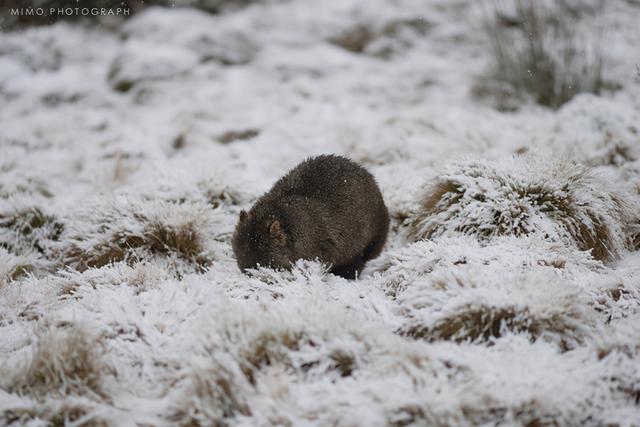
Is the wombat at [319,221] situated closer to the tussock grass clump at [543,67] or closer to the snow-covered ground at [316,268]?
the snow-covered ground at [316,268]

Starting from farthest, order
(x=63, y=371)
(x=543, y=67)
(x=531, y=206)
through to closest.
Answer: (x=543, y=67) → (x=531, y=206) → (x=63, y=371)

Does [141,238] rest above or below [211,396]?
below

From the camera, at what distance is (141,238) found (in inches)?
166

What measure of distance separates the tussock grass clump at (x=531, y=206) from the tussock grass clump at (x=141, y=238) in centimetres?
191

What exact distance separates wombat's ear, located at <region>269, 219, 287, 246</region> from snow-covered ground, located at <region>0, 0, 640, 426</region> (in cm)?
22

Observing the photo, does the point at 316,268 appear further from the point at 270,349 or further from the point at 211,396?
the point at 211,396

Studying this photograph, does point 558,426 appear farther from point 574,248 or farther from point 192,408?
point 574,248

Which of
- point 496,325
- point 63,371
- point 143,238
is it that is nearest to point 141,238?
A: point 143,238

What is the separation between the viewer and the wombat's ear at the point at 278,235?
3.50m

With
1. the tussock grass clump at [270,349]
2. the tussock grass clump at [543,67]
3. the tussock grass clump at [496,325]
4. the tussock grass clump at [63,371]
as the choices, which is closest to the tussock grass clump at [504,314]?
the tussock grass clump at [496,325]

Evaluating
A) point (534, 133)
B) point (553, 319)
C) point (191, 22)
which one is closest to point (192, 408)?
point (553, 319)

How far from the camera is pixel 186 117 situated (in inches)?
324

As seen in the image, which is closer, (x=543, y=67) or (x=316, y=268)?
(x=316, y=268)

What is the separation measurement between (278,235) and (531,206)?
2.03m
